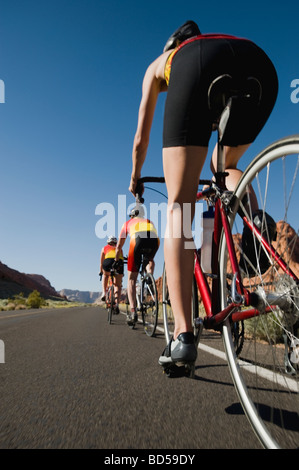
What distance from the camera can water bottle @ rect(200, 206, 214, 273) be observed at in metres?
2.08

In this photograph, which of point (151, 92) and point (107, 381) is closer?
point (151, 92)

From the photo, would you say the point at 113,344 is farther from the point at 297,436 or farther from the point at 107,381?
the point at 297,436

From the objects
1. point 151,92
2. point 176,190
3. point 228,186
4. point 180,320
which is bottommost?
point 180,320

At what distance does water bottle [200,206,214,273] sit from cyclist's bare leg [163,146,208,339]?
0.35m

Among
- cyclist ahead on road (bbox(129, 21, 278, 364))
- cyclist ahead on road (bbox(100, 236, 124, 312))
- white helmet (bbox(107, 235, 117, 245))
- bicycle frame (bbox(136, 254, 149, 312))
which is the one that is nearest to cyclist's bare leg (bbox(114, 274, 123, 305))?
cyclist ahead on road (bbox(100, 236, 124, 312))

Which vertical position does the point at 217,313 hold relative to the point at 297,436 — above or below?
above

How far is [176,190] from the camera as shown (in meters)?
1.75

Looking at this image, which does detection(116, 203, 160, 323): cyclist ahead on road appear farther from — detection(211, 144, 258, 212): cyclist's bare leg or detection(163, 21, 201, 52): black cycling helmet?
detection(163, 21, 201, 52): black cycling helmet

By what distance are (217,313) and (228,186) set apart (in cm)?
83

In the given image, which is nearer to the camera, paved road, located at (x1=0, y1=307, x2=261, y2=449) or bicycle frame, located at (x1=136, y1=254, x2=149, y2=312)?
paved road, located at (x1=0, y1=307, x2=261, y2=449)

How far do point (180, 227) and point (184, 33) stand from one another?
1144 mm

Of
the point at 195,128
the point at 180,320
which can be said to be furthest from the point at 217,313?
the point at 195,128

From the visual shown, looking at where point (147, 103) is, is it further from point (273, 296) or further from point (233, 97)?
point (273, 296)
